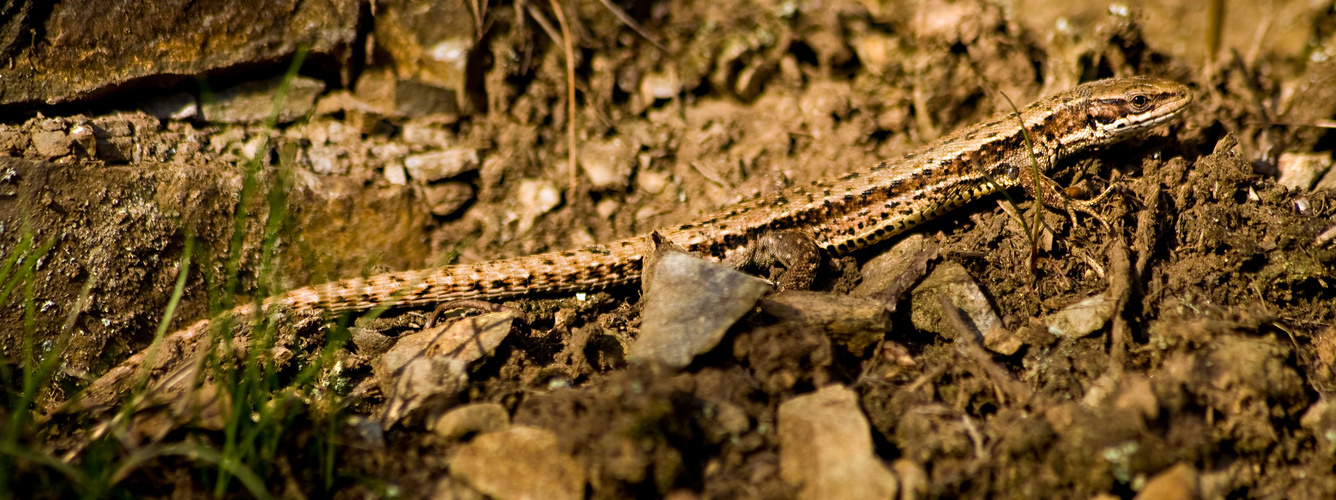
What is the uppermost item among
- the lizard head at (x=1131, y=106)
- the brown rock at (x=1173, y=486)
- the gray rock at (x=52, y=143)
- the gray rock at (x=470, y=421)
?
the lizard head at (x=1131, y=106)

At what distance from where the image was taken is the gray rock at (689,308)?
2926mm

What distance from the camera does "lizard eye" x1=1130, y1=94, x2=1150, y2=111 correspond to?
4.14m

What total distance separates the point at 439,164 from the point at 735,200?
6.08 feet

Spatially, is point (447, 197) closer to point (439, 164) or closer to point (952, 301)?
point (439, 164)

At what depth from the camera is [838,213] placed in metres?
4.29

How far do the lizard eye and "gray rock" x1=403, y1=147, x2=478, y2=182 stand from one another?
379cm

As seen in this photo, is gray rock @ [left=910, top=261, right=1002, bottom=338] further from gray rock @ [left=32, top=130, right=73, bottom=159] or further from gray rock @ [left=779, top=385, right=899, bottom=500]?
gray rock @ [left=32, top=130, right=73, bottom=159]

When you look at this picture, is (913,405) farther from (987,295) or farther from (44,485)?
(44,485)

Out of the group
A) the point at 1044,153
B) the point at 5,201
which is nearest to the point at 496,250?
the point at 5,201

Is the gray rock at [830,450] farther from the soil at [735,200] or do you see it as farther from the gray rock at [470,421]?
the gray rock at [470,421]

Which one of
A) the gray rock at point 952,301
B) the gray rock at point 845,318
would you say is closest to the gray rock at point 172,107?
the gray rock at point 845,318

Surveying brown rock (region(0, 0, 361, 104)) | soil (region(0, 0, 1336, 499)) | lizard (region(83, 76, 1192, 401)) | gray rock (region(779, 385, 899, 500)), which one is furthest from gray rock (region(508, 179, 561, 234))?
gray rock (region(779, 385, 899, 500))

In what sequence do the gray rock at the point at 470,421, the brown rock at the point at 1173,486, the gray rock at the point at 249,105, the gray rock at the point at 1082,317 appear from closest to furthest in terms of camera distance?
the brown rock at the point at 1173,486, the gray rock at the point at 470,421, the gray rock at the point at 1082,317, the gray rock at the point at 249,105

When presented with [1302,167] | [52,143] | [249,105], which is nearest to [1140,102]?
[1302,167]
